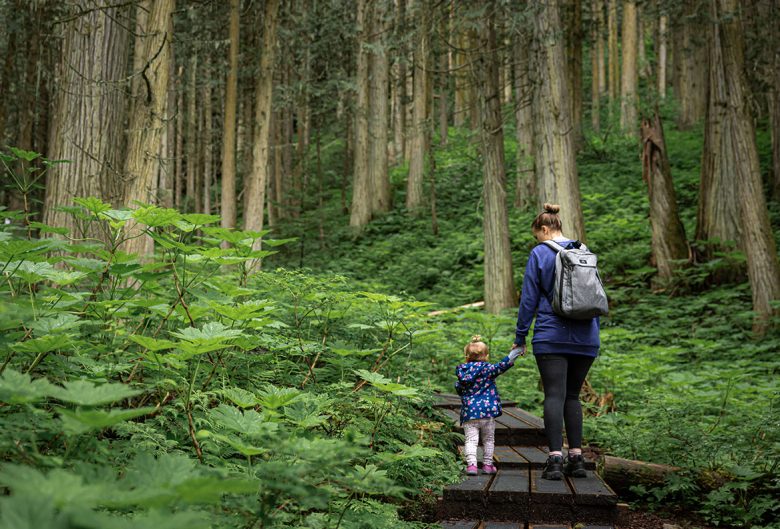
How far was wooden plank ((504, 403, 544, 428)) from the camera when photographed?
5.34 metres

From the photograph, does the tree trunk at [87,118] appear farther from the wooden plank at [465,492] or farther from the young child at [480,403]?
the wooden plank at [465,492]

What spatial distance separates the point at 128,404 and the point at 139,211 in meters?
1.14

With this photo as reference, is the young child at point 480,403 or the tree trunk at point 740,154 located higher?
the tree trunk at point 740,154

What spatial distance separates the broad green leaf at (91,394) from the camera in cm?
161

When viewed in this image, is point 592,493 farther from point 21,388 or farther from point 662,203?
point 662,203

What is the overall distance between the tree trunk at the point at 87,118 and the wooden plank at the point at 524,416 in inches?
191

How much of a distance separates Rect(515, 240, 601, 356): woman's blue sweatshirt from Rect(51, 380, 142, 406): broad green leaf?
2953 millimetres

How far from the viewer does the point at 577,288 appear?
4.03 metres

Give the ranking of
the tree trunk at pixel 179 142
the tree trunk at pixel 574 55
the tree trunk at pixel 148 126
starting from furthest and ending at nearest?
1. the tree trunk at pixel 179 142
2. the tree trunk at pixel 574 55
3. the tree trunk at pixel 148 126

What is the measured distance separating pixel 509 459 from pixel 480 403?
60cm

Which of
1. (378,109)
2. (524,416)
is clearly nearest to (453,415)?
(524,416)

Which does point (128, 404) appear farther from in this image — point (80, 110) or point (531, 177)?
point (531, 177)

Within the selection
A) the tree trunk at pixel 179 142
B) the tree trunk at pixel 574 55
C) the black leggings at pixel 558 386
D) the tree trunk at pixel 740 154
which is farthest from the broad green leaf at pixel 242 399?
the tree trunk at pixel 179 142

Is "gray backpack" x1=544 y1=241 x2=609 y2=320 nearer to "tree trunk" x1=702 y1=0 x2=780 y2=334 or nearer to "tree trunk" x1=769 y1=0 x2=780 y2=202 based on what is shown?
"tree trunk" x1=702 y1=0 x2=780 y2=334
